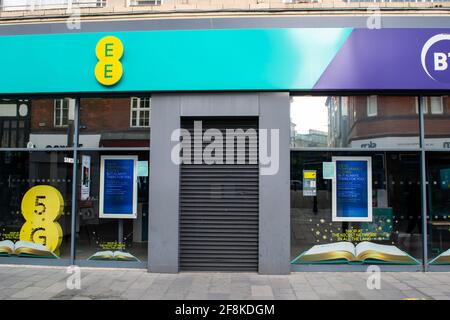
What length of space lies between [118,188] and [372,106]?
17.8ft

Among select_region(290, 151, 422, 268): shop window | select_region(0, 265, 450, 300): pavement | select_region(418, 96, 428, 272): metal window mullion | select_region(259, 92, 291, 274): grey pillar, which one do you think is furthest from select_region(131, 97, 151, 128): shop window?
select_region(418, 96, 428, 272): metal window mullion

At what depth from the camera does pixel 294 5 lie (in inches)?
293

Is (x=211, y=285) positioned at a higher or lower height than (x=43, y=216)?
lower

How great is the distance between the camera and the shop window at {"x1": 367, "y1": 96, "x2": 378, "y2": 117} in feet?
24.8

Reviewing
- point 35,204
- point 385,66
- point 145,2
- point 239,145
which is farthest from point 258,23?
point 35,204

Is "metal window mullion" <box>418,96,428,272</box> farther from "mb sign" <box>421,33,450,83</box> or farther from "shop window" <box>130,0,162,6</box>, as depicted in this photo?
"shop window" <box>130,0,162,6</box>

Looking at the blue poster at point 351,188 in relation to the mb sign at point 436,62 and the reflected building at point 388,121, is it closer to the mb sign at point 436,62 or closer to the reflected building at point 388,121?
the reflected building at point 388,121

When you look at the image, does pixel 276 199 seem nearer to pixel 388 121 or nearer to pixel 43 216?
pixel 388 121

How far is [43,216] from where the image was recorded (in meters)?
7.95

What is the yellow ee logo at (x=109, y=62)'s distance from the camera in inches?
290

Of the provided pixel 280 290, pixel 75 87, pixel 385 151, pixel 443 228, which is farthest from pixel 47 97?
pixel 443 228

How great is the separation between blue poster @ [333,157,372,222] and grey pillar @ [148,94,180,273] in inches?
126
